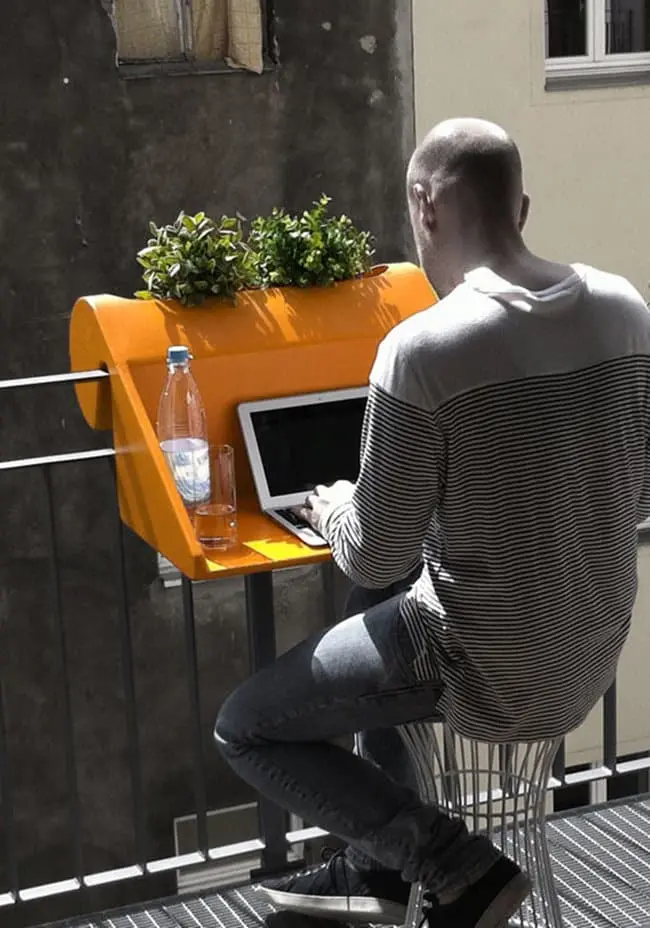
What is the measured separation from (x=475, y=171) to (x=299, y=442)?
1049 mm

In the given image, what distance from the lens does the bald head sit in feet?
7.57

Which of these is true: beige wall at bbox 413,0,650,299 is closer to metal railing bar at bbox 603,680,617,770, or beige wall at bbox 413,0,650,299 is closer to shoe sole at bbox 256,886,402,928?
metal railing bar at bbox 603,680,617,770

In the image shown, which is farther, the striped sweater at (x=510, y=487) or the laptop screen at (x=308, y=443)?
the laptop screen at (x=308, y=443)

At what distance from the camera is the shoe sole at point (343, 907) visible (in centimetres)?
284

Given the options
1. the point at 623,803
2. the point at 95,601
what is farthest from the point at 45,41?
the point at 623,803

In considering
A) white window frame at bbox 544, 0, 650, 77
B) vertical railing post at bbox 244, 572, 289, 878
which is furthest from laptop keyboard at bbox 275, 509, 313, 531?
white window frame at bbox 544, 0, 650, 77

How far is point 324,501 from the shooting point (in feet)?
8.89

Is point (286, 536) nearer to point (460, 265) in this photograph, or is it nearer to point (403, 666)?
point (403, 666)

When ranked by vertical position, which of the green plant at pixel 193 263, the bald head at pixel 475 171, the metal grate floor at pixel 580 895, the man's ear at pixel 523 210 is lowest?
the metal grate floor at pixel 580 895

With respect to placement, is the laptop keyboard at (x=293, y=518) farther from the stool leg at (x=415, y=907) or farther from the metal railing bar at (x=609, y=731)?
the metal railing bar at (x=609, y=731)

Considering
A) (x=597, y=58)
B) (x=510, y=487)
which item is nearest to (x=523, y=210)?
(x=510, y=487)

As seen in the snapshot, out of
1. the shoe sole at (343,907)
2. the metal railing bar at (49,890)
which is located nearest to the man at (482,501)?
the shoe sole at (343,907)

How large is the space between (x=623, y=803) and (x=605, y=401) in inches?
63.5

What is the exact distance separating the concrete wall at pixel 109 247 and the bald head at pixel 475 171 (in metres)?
7.64
